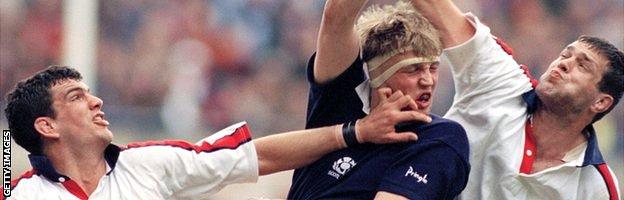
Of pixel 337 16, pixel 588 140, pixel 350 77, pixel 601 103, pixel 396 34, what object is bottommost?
pixel 588 140

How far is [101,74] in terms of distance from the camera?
11.2 m

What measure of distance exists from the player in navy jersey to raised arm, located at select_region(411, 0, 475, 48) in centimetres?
14

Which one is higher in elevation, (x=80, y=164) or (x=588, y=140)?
(x=80, y=164)

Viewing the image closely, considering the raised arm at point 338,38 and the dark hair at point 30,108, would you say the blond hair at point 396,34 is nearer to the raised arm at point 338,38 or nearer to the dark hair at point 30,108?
the raised arm at point 338,38

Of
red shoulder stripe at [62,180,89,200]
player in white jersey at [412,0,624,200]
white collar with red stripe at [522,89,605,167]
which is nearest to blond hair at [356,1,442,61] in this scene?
player in white jersey at [412,0,624,200]

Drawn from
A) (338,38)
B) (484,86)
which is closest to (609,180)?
(484,86)

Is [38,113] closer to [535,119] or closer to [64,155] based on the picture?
[64,155]

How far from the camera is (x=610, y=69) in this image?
609 centimetres

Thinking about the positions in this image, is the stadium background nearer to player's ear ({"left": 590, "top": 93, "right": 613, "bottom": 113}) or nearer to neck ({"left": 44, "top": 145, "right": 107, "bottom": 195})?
player's ear ({"left": 590, "top": 93, "right": 613, "bottom": 113})

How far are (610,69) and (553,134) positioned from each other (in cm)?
33

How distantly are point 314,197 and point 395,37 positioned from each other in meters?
0.62

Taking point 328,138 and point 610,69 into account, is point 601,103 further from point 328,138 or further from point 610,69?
point 328,138

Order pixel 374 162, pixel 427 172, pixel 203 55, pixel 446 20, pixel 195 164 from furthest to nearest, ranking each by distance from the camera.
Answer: pixel 203 55 < pixel 446 20 < pixel 195 164 < pixel 374 162 < pixel 427 172

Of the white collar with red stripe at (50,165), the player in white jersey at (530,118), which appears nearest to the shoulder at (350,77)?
the player in white jersey at (530,118)
